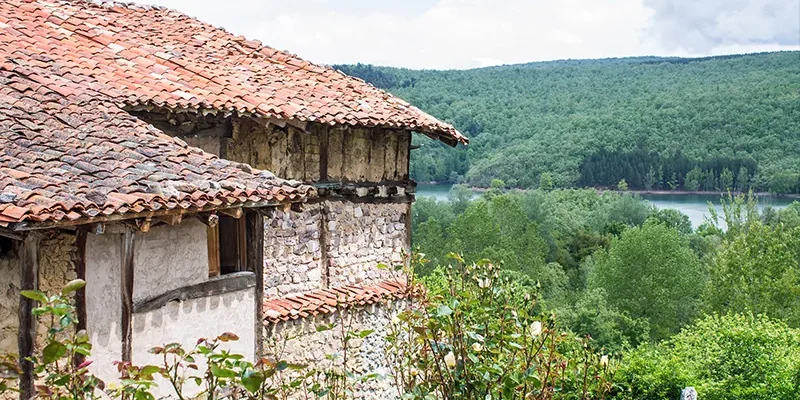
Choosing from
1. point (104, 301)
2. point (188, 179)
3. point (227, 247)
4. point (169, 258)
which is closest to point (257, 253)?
point (227, 247)

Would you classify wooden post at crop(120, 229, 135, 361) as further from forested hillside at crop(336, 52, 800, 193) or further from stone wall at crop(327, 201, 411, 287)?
forested hillside at crop(336, 52, 800, 193)

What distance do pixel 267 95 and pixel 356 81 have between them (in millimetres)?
2579

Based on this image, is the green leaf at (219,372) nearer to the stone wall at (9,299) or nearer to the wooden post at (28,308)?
the wooden post at (28,308)

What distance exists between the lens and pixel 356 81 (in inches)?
483

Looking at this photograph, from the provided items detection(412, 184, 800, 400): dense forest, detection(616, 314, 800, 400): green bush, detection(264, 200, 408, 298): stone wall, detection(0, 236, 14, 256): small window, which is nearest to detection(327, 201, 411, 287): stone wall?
detection(264, 200, 408, 298): stone wall

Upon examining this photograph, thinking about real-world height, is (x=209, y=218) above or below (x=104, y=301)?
above

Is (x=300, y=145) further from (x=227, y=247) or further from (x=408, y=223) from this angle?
(x=227, y=247)

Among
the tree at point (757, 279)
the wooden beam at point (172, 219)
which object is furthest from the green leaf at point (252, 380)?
the tree at point (757, 279)

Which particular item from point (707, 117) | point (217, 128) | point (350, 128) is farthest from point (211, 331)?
point (707, 117)

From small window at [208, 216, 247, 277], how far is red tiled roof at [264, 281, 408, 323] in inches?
52.4

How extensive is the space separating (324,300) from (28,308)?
15.7 ft

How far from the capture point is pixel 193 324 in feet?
23.8

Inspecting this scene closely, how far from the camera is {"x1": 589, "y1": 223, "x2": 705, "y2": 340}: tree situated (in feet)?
109

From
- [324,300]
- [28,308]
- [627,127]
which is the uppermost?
[627,127]
